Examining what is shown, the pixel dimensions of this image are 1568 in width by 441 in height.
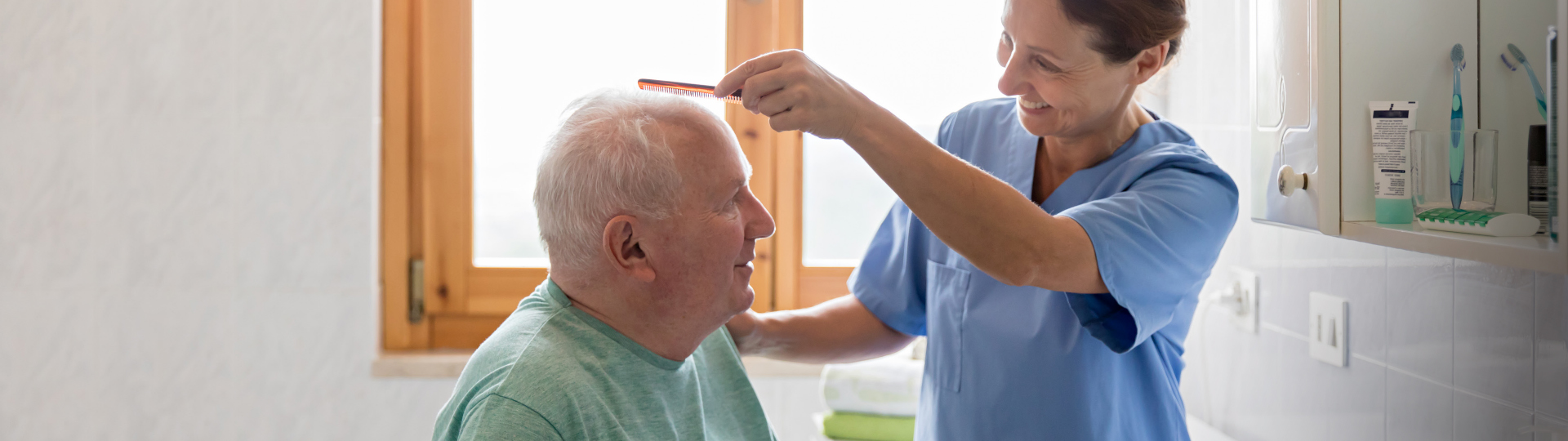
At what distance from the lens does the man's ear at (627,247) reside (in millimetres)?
960

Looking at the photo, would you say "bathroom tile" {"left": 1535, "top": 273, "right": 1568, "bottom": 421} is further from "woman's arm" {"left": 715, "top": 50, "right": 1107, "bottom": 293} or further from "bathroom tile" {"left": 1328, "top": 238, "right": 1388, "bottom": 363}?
"woman's arm" {"left": 715, "top": 50, "right": 1107, "bottom": 293}

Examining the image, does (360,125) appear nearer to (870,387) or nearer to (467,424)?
(870,387)

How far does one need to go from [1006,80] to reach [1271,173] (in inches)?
16.5

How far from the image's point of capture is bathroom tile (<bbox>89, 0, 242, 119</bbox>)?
2104 mm

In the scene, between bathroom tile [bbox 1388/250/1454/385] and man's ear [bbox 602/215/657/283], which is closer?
man's ear [bbox 602/215/657/283]

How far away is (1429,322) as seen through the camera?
1.19 m

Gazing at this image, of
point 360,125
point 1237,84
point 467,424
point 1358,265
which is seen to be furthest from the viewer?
point 360,125

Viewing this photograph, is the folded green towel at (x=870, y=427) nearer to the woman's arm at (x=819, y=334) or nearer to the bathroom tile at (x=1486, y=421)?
the woman's arm at (x=819, y=334)

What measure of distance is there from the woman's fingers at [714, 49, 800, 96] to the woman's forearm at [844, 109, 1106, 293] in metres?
0.10

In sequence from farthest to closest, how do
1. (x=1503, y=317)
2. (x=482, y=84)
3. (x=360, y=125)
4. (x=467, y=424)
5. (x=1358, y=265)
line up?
(x=482, y=84)
(x=360, y=125)
(x=1358, y=265)
(x=1503, y=317)
(x=467, y=424)

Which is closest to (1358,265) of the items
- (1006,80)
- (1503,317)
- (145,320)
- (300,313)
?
(1503,317)

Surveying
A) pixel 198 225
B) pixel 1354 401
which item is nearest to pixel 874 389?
pixel 1354 401

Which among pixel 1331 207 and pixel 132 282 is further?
pixel 132 282

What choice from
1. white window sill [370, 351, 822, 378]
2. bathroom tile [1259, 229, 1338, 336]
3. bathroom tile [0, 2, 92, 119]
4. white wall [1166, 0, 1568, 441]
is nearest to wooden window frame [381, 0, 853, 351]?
white window sill [370, 351, 822, 378]
